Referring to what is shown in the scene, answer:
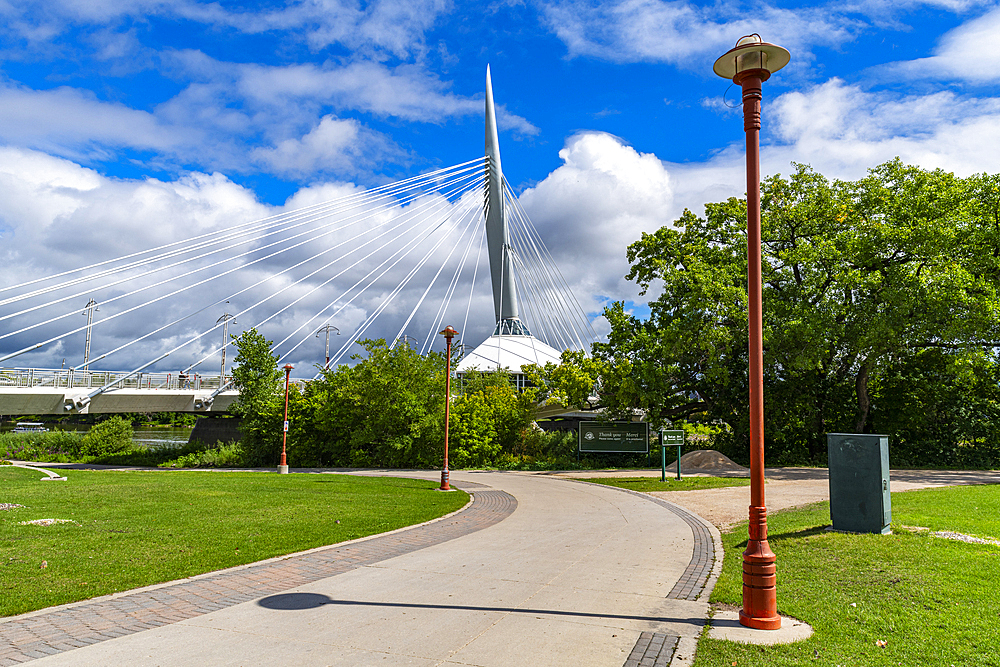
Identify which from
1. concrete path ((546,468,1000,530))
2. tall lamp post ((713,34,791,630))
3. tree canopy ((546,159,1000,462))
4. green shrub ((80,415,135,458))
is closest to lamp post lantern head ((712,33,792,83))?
tall lamp post ((713,34,791,630))

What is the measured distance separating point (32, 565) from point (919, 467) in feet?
98.5

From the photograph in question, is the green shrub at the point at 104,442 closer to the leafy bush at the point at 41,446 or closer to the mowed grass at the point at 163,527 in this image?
the leafy bush at the point at 41,446

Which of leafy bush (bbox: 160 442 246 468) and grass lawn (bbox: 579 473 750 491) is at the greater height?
grass lawn (bbox: 579 473 750 491)

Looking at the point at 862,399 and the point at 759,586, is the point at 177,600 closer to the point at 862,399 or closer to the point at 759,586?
the point at 759,586

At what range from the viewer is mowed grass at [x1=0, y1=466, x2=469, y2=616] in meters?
7.66

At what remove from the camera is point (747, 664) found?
514 cm

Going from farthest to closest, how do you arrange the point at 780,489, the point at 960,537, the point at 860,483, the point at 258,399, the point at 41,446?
the point at 41,446 → the point at 258,399 → the point at 780,489 → the point at 860,483 → the point at 960,537

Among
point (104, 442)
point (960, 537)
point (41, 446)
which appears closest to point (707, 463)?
point (960, 537)

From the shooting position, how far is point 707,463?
27500 mm

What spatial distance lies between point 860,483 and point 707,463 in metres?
18.3

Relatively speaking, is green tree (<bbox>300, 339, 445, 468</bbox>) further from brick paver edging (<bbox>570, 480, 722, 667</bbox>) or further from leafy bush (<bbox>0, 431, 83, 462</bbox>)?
leafy bush (<bbox>0, 431, 83, 462</bbox>)

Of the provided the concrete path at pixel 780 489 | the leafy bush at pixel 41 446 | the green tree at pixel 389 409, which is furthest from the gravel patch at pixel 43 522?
the leafy bush at pixel 41 446

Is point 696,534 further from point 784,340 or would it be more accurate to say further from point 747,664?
point 784,340

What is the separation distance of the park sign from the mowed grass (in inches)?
472
